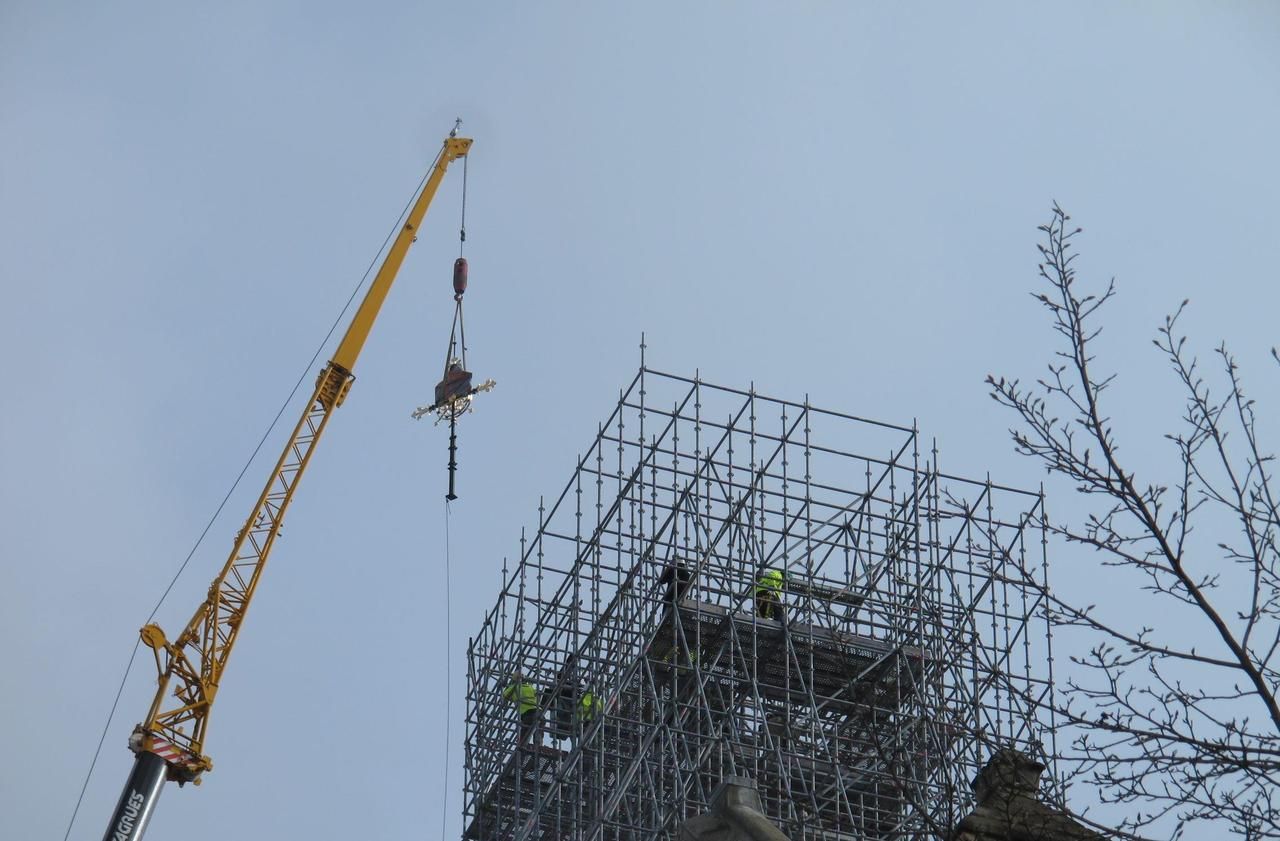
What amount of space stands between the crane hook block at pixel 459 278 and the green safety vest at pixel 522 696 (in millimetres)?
17689

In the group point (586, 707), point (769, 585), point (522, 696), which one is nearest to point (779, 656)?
point (769, 585)

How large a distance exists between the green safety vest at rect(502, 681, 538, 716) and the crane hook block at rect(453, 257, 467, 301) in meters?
17.7

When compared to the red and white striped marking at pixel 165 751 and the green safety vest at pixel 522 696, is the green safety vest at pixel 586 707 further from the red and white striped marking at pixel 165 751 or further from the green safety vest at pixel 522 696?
the red and white striped marking at pixel 165 751

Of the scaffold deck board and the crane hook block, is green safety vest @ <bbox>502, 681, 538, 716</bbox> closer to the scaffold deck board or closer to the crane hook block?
the scaffold deck board

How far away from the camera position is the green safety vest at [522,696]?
38375 millimetres

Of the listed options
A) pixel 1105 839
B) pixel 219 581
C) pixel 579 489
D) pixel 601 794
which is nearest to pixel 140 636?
pixel 219 581

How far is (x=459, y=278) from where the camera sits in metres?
55.9

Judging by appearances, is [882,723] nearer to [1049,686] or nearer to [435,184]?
[1049,686]

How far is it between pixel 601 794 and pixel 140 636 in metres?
25.6

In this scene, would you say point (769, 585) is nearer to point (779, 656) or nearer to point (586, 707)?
point (779, 656)

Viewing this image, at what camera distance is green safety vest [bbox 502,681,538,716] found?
3838 centimetres

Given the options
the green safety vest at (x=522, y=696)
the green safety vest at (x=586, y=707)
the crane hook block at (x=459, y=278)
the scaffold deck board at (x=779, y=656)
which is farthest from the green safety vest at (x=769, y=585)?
the crane hook block at (x=459, y=278)

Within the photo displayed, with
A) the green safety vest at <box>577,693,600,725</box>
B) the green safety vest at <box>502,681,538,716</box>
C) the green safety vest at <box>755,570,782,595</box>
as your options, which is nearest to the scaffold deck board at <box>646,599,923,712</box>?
the green safety vest at <box>755,570,782,595</box>

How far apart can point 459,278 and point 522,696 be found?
18.9 m
